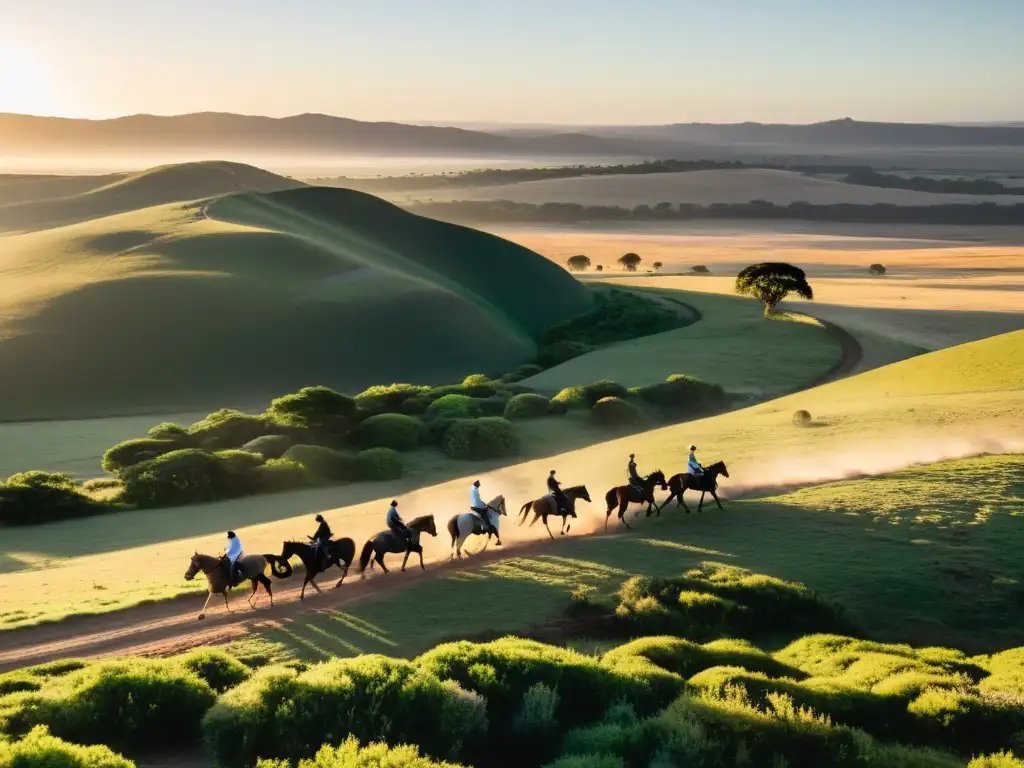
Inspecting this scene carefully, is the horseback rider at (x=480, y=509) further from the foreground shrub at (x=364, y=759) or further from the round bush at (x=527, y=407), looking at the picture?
the round bush at (x=527, y=407)

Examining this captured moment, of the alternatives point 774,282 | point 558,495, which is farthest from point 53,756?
point 774,282

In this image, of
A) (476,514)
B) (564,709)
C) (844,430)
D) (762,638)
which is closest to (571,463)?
(844,430)

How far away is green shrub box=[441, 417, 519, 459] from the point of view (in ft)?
169

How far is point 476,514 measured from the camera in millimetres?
28109

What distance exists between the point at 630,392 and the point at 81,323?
4996 centimetres

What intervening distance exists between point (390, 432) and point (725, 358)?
1436 inches

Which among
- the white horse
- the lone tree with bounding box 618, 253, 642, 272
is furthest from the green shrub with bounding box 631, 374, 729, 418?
the lone tree with bounding box 618, 253, 642, 272

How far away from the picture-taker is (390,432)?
178ft

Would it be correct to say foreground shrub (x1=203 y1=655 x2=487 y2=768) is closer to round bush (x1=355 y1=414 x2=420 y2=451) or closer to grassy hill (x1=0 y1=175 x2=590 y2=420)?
round bush (x1=355 y1=414 x2=420 y2=451)

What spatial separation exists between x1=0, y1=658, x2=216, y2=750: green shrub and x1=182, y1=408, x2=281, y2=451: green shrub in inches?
1482

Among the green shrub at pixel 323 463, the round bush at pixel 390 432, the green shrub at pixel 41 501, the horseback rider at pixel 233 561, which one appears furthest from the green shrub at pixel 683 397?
the horseback rider at pixel 233 561

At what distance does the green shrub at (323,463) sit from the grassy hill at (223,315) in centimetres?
2888

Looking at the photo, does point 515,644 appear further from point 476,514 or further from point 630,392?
point 630,392

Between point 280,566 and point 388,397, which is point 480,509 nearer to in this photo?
point 280,566
